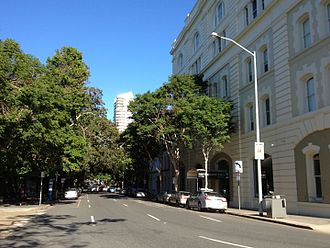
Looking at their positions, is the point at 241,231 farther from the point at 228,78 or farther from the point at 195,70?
the point at 195,70

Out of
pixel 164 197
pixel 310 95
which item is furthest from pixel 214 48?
pixel 310 95

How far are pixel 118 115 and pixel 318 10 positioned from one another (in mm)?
92313

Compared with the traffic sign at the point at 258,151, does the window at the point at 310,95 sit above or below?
above

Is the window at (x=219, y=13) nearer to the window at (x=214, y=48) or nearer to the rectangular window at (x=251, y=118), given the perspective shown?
the window at (x=214, y=48)

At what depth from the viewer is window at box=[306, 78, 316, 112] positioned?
2451cm

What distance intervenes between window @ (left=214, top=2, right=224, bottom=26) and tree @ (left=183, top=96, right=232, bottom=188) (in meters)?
10.1

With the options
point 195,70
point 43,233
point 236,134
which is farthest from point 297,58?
point 195,70

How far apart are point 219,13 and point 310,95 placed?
19.2 metres

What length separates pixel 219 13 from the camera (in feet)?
136

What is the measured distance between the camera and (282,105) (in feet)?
89.5

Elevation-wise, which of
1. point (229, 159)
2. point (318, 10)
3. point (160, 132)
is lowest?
point (229, 159)

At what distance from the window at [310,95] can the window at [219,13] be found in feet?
57.2

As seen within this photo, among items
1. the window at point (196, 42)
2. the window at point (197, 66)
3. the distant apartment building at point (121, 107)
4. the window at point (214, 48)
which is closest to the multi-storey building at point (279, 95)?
the window at point (214, 48)

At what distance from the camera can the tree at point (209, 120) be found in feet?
109
